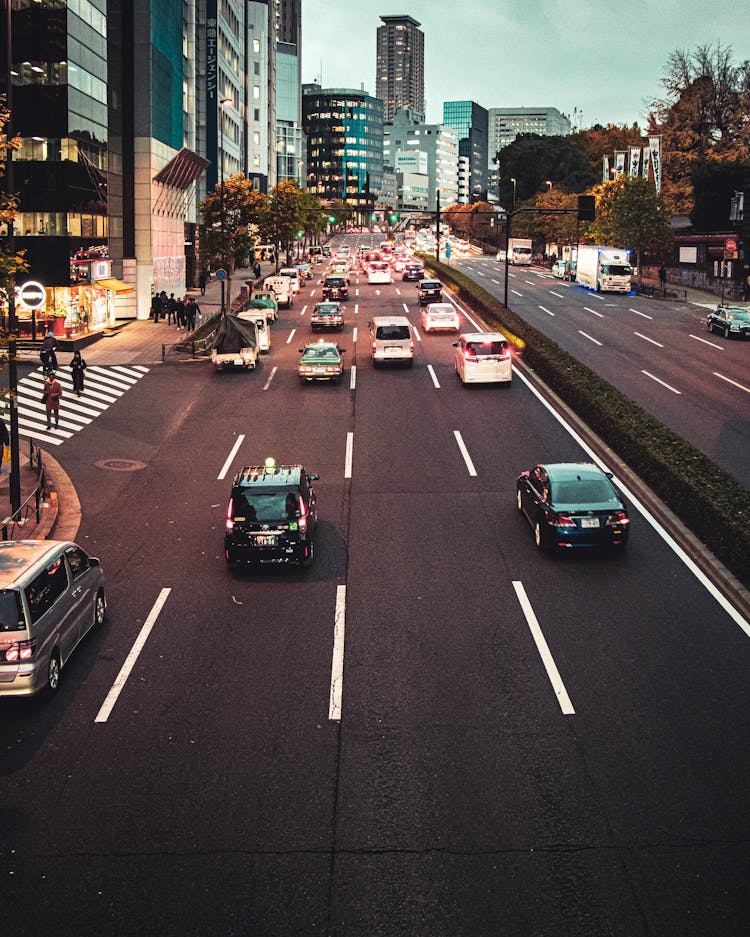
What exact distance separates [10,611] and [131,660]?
248 cm

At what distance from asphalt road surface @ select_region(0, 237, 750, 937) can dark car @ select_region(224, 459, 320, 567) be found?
20.0 inches

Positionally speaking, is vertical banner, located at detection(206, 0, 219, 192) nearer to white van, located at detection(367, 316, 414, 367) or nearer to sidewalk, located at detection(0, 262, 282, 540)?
sidewalk, located at detection(0, 262, 282, 540)

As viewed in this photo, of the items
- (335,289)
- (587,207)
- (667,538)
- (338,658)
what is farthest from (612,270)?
(338,658)

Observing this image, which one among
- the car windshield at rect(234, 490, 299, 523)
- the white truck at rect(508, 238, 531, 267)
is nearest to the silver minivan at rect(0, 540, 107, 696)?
the car windshield at rect(234, 490, 299, 523)

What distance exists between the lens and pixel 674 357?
4603 cm

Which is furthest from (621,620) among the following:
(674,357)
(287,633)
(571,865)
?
(674,357)

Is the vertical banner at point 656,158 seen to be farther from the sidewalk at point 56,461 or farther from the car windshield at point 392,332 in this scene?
the car windshield at point 392,332

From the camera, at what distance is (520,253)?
122 m

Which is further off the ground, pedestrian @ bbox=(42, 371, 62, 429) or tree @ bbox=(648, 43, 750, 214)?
tree @ bbox=(648, 43, 750, 214)

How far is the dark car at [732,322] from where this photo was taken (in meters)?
51.5

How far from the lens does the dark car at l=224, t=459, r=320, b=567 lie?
730 inches

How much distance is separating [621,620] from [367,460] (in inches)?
496

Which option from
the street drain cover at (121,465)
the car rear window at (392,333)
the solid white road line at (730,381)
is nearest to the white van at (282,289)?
the car rear window at (392,333)

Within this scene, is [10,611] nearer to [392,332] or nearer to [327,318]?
[392,332]
